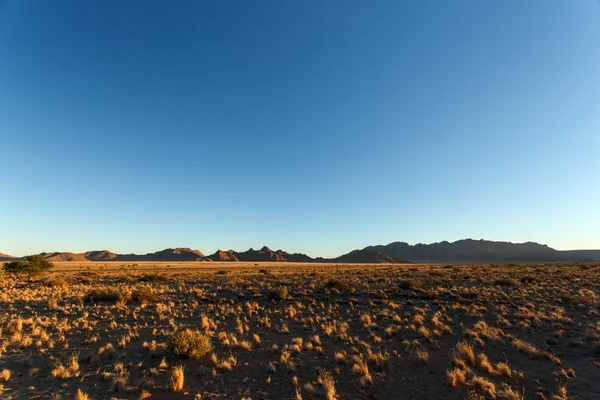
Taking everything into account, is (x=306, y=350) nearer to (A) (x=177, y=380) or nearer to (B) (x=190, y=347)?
(B) (x=190, y=347)

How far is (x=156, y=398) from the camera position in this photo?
6848 mm

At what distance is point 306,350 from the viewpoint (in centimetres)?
1008

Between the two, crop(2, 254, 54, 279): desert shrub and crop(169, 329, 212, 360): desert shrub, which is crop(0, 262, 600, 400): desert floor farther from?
crop(2, 254, 54, 279): desert shrub

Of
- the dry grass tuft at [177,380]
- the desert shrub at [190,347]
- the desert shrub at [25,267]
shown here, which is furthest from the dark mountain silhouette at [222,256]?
the dry grass tuft at [177,380]

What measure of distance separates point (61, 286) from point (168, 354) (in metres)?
23.2

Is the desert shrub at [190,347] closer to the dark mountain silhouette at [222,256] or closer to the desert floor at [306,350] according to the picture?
the desert floor at [306,350]

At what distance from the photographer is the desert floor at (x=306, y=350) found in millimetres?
7207

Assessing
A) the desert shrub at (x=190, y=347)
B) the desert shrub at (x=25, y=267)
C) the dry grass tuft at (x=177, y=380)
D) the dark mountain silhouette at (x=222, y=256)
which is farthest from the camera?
the dark mountain silhouette at (x=222, y=256)

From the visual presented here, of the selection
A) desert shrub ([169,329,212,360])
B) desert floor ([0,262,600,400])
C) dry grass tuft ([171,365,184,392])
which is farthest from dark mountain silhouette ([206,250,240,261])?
dry grass tuft ([171,365,184,392])

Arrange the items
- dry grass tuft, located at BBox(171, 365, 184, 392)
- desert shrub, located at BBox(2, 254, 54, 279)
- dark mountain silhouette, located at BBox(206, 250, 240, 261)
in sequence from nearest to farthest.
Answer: dry grass tuft, located at BBox(171, 365, 184, 392) < desert shrub, located at BBox(2, 254, 54, 279) < dark mountain silhouette, located at BBox(206, 250, 240, 261)

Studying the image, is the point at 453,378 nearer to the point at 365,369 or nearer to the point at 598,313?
the point at 365,369

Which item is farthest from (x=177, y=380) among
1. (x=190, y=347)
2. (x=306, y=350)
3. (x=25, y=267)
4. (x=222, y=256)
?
(x=222, y=256)

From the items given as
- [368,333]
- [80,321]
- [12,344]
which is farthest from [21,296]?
[368,333]

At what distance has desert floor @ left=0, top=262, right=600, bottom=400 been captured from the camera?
7.21 meters
